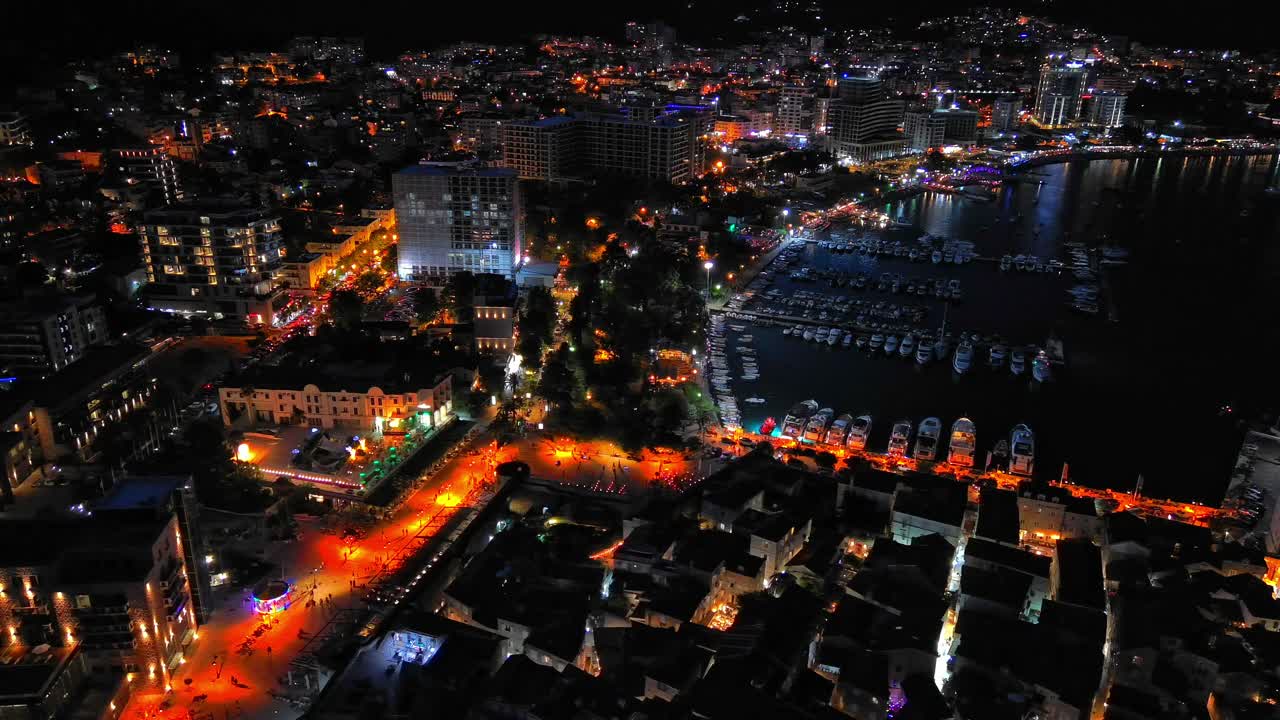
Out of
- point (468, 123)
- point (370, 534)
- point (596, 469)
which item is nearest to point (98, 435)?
point (370, 534)

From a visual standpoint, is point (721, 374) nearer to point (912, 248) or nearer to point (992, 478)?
point (992, 478)

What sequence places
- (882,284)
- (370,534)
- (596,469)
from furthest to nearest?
(882,284) → (596,469) → (370,534)

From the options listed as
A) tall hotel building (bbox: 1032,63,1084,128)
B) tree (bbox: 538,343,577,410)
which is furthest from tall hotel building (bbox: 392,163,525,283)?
tall hotel building (bbox: 1032,63,1084,128)

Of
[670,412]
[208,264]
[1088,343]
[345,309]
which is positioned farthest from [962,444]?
[208,264]

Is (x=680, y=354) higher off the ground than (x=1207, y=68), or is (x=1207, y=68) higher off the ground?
(x=1207, y=68)

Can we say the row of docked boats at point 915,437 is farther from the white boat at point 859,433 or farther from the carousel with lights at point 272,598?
the carousel with lights at point 272,598

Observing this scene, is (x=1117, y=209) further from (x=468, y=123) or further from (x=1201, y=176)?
(x=468, y=123)

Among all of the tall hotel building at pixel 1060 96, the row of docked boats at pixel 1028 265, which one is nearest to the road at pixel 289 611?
the row of docked boats at pixel 1028 265
